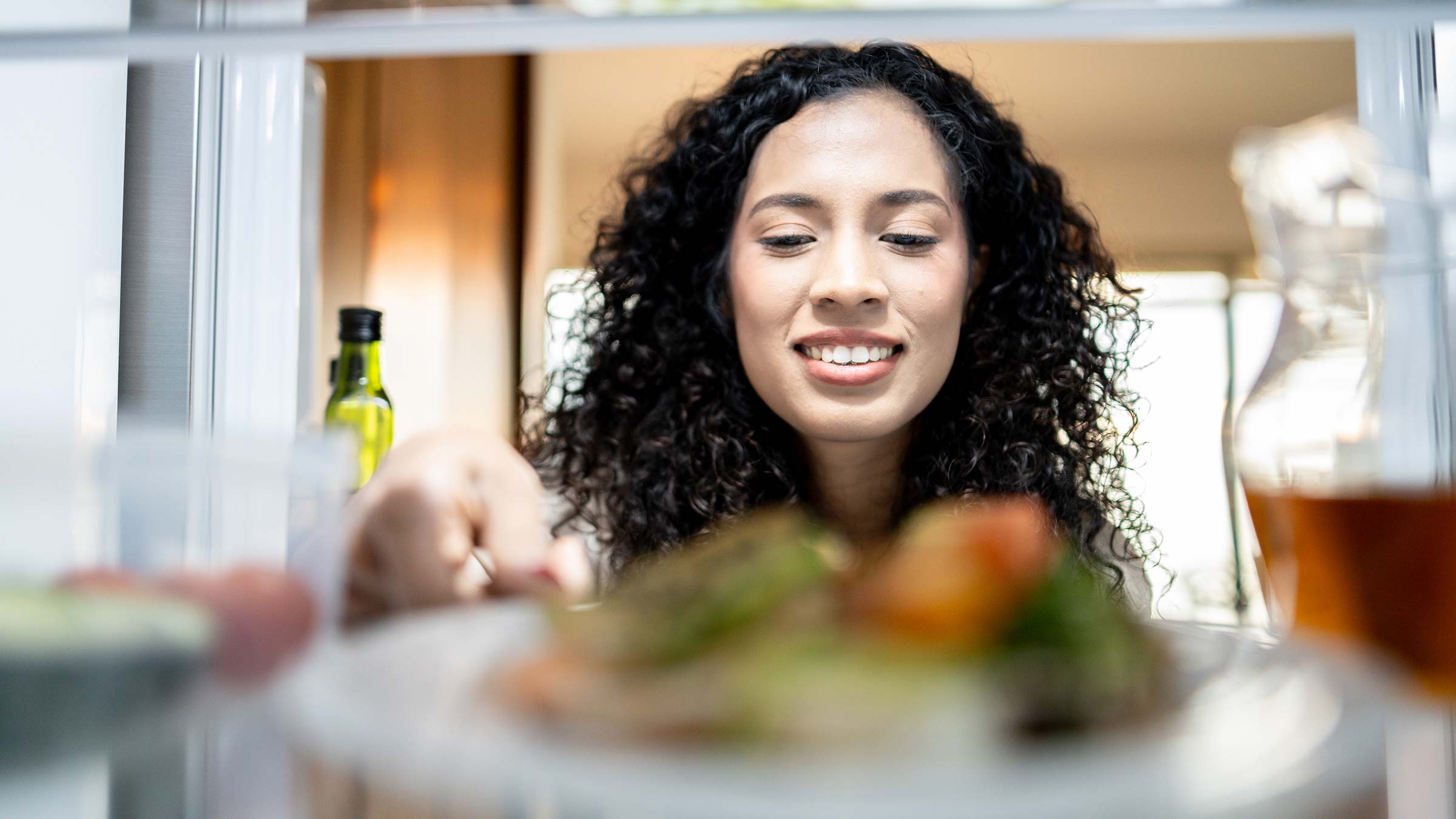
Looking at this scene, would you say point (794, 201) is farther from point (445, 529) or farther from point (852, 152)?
point (445, 529)

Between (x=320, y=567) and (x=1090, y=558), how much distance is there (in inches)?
40.1

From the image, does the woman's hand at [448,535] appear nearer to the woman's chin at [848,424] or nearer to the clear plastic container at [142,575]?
the clear plastic container at [142,575]

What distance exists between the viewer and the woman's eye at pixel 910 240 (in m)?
1.21

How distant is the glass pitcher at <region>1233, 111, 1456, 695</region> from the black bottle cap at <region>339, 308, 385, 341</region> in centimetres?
57

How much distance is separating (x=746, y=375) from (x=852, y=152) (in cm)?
35

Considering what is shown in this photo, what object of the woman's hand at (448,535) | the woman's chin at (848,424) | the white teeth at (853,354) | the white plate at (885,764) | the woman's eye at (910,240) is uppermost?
the woman's eye at (910,240)

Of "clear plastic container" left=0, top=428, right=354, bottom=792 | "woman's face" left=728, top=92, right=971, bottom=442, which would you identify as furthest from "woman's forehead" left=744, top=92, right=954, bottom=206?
"clear plastic container" left=0, top=428, right=354, bottom=792

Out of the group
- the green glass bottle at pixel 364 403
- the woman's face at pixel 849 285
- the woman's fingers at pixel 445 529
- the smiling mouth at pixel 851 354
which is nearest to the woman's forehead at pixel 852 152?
the woman's face at pixel 849 285

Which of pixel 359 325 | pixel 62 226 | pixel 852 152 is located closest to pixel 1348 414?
pixel 359 325

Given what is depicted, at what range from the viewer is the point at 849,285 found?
118 cm

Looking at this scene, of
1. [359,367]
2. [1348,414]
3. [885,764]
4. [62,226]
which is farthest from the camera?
[359,367]

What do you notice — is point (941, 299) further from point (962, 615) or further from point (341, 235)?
point (341, 235)

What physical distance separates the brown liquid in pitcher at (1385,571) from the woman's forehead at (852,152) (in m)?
0.91

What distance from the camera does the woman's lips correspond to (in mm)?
1184
